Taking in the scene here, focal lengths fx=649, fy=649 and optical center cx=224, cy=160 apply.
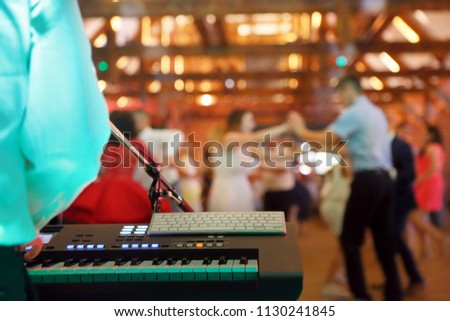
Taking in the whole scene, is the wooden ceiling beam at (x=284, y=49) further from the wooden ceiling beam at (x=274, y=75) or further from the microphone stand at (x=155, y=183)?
the microphone stand at (x=155, y=183)

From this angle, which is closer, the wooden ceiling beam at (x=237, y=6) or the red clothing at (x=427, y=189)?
the red clothing at (x=427, y=189)

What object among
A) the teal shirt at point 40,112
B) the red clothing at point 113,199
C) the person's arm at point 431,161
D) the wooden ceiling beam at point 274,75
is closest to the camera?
the teal shirt at point 40,112

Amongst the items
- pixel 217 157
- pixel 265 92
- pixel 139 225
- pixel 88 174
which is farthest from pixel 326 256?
pixel 265 92

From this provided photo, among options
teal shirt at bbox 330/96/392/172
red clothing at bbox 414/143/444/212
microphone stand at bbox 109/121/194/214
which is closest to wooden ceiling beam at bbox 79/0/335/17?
red clothing at bbox 414/143/444/212

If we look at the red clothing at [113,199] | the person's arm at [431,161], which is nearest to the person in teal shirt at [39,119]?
the red clothing at [113,199]

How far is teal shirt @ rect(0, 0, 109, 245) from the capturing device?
74 centimetres

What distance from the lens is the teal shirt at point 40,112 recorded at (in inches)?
29.0

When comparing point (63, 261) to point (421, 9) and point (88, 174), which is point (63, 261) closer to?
point (88, 174)

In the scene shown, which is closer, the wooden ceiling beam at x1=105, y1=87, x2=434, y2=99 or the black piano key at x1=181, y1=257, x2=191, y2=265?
the black piano key at x1=181, y1=257, x2=191, y2=265

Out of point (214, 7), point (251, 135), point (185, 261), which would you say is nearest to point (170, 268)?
point (185, 261)

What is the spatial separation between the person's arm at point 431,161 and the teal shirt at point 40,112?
10.9 feet

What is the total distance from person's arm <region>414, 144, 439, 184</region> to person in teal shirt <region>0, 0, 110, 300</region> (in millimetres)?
3319

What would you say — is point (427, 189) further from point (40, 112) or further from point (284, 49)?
point (40, 112)

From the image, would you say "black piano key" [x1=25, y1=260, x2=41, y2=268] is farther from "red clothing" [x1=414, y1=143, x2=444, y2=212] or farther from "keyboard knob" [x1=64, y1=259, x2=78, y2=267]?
"red clothing" [x1=414, y1=143, x2=444, y2=212]
